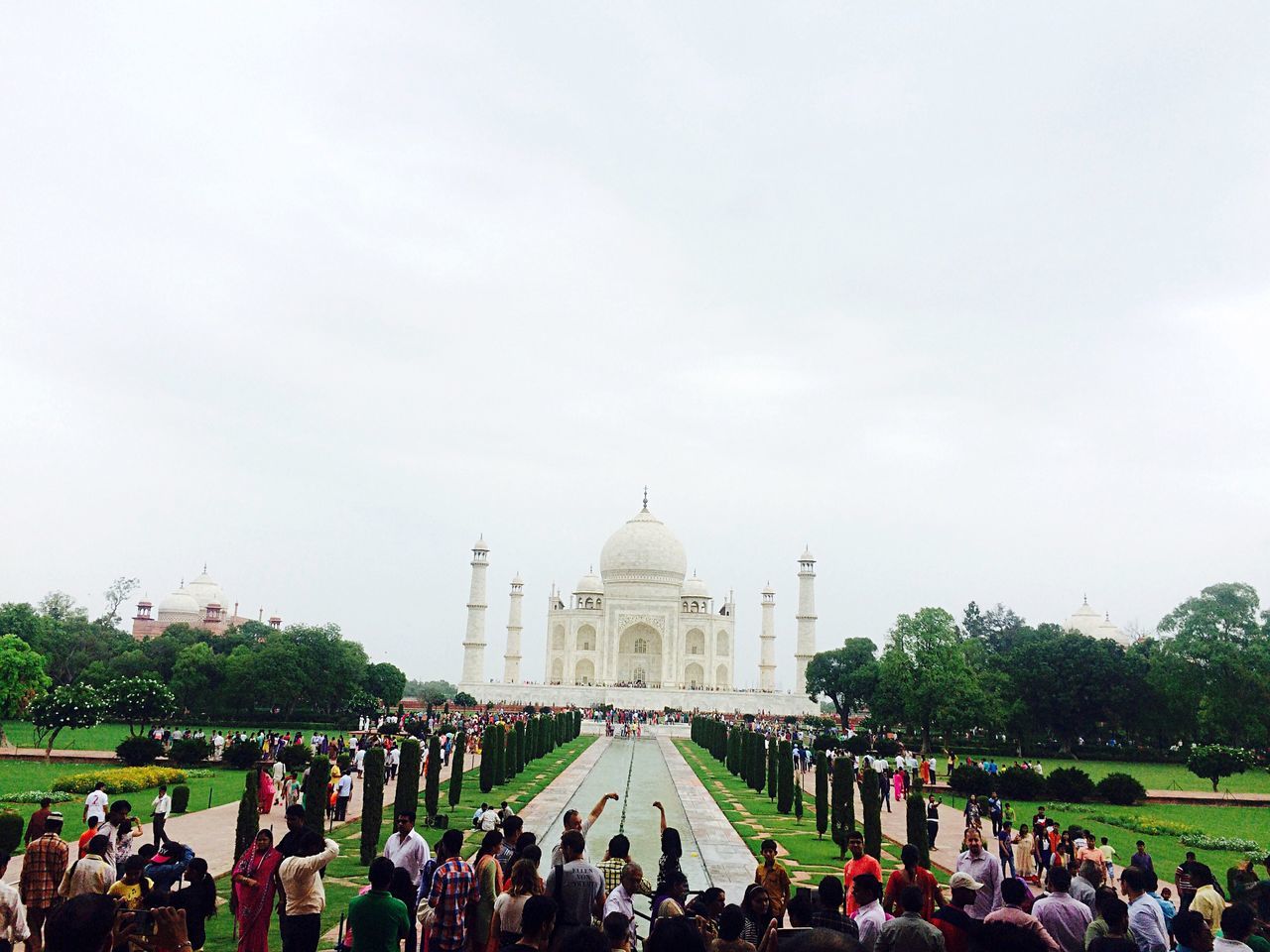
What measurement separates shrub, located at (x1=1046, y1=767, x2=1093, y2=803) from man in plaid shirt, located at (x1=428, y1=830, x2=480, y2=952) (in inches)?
821

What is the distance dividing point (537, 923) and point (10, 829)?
9973mm

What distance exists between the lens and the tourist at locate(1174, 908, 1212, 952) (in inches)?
218

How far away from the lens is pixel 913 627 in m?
39.9

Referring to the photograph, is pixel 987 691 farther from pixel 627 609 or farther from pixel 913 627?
pixel 627 609

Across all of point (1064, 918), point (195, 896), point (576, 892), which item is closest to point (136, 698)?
point (195, 896)

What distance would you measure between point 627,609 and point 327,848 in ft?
203

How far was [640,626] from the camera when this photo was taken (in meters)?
70.4

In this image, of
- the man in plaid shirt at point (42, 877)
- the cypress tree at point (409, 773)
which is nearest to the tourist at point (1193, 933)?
the man in plaid shirt at point (42, 877)

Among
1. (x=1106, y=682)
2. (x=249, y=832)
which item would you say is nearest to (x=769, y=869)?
(x=249, y=832)

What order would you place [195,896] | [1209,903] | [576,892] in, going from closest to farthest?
[576,892] < [195,896] < [1209,903]

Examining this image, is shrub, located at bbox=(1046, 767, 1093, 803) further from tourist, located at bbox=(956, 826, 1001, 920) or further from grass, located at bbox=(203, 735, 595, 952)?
tourist, located at bbox=(956, 826, 1001, 920)

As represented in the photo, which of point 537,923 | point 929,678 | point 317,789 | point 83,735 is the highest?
point 929,678

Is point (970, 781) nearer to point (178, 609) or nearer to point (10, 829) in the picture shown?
point (10, 829)

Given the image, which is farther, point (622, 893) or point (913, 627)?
point (913, 627)
